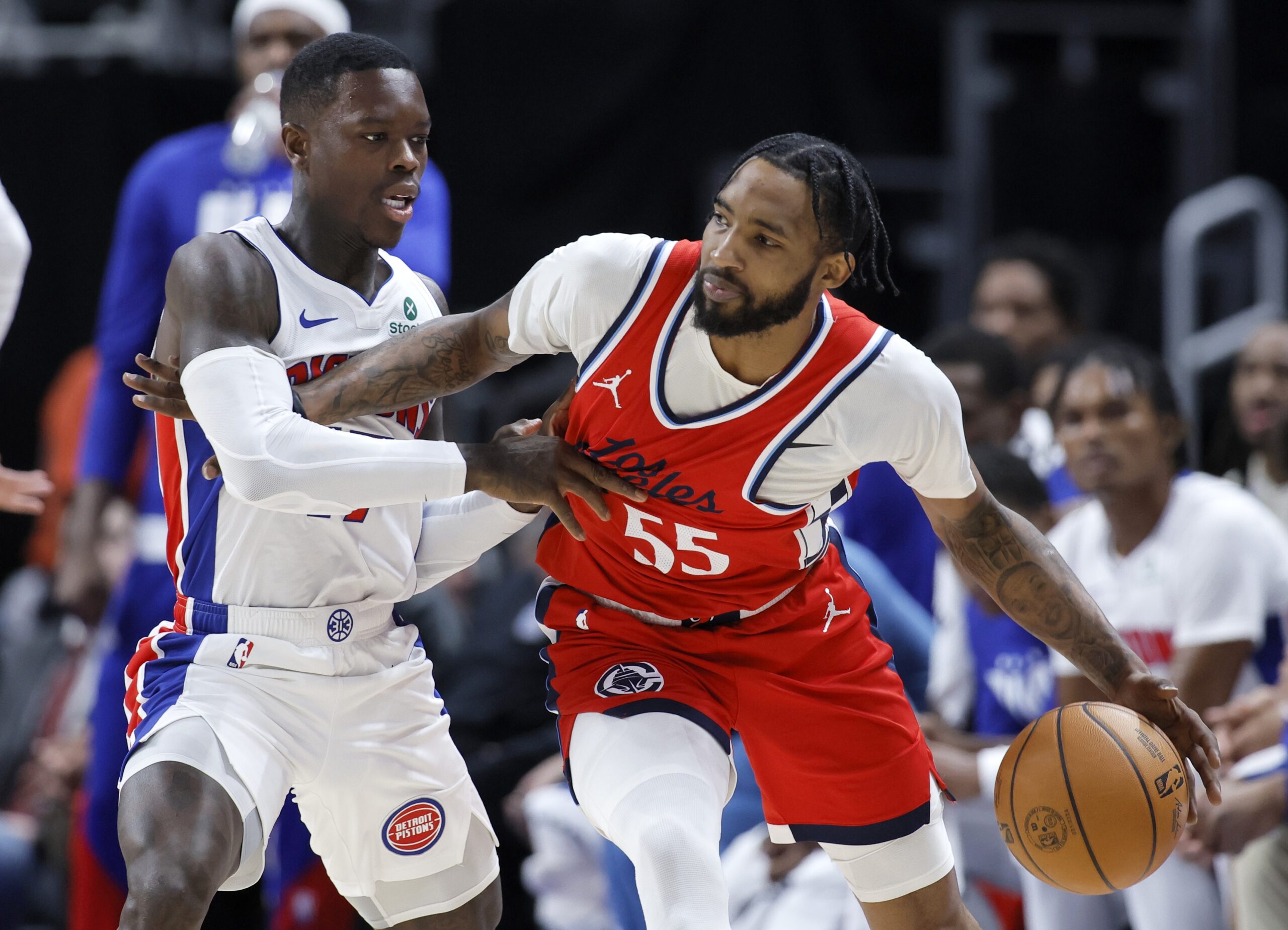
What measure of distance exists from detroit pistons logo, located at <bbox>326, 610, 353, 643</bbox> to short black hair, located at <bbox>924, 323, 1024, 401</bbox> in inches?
120

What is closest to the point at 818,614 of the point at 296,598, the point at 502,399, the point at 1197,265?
the point at 296,598

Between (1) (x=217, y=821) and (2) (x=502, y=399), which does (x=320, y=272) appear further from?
(2) (x=502, y=399)

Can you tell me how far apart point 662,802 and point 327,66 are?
171 cm

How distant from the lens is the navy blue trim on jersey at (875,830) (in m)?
3.54

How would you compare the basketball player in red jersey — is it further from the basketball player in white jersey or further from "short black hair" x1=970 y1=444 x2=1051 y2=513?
"short black hair" x1=970 y1=444 x2=1051 y2=513

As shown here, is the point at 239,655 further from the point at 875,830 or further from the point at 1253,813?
the point at 1253,813

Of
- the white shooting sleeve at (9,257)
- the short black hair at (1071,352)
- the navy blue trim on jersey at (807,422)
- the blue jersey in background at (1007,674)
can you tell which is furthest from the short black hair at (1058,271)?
the white shooting sleeve at (9,257)

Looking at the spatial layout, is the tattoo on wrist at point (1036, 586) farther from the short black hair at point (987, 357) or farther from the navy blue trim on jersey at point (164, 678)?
the short black hair at point (987, 357)

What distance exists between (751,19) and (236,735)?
5654mm

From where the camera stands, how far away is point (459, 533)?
148 inches

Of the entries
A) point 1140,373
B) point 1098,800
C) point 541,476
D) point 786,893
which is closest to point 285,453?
point 541,476

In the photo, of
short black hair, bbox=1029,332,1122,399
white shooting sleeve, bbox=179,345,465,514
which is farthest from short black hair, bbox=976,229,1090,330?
white shooting sleeve, bbox=179,345,465,514

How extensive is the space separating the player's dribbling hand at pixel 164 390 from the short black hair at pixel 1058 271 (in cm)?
452

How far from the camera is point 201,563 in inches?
137
